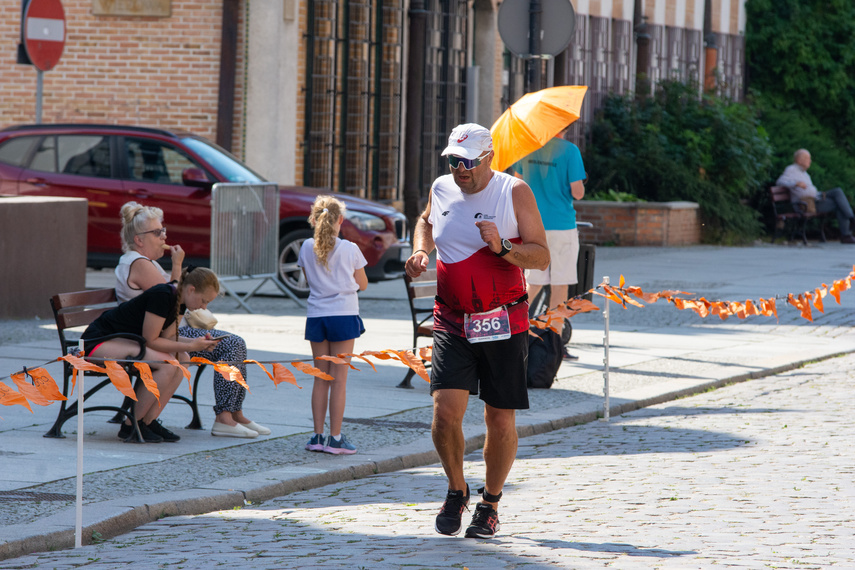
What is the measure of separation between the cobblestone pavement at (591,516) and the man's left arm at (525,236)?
1.17 meters

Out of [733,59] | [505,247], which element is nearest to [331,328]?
[505,247]

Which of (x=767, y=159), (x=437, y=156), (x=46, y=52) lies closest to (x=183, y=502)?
(x=46, y=52)

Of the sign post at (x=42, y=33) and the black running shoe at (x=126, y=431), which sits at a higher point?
the sign post at (x=42, y=33)

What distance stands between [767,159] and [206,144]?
14.9 meters

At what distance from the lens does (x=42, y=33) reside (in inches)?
579

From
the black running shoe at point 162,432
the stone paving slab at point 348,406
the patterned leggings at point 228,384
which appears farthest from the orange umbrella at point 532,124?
the black running shoe at point 162,432

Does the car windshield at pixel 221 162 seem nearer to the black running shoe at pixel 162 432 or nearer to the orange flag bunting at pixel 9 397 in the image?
the black running shoe at pixel 162 432

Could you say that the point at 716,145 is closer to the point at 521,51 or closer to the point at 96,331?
the point at 521,51

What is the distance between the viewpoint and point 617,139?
27.9 meters

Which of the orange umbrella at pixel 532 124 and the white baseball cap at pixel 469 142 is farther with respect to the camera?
the orange umbrella at pixel 532 124

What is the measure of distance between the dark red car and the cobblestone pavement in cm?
687

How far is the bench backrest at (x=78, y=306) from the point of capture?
26.4 feet

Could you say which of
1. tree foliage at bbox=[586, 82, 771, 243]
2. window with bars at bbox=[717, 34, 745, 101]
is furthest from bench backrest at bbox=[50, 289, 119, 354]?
window with bars at bbox=[717, 34, 745, 101]

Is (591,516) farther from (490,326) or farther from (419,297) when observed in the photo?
(419,297)
